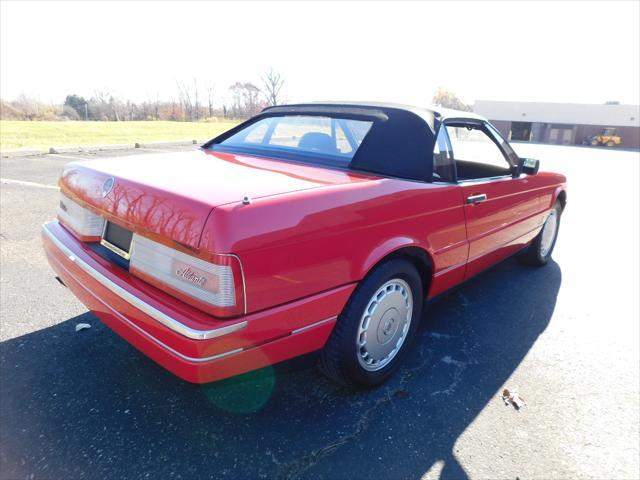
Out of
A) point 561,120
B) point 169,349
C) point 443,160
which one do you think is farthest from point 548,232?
point 561,120

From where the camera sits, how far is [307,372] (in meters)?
2.50

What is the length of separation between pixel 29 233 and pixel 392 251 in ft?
14.1

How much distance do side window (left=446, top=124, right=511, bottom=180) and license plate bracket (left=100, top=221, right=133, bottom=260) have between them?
2.09m

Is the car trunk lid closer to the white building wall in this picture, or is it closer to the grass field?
the grass field

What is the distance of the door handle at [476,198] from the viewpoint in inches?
106

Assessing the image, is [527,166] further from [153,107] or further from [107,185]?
[153,107]

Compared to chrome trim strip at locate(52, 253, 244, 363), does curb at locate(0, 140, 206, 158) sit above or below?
above

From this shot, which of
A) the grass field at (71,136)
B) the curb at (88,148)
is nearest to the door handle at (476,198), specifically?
the curb at (88,148)

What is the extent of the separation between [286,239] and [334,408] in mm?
1058

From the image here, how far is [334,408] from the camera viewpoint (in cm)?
219

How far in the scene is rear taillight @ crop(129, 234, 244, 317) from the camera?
154 cm

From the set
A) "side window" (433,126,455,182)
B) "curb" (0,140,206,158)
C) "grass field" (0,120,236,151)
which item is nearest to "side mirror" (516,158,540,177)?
"side window" (433,126,455,182)

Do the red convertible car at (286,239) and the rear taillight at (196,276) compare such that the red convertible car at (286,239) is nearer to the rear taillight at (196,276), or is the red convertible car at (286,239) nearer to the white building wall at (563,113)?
the rear taillight at (196,276)

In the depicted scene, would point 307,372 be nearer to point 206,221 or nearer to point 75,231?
point 206,221
